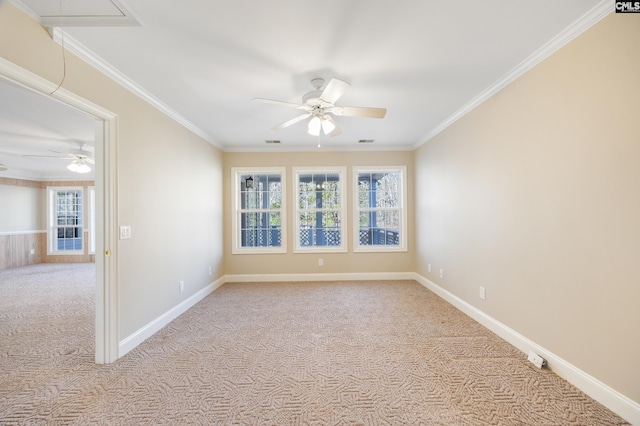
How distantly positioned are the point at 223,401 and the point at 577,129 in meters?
3.07

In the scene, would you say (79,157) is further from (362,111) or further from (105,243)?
(362,111)

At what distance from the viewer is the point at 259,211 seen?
498 cm

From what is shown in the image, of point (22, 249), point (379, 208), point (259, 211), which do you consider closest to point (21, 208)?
point (22, 249)

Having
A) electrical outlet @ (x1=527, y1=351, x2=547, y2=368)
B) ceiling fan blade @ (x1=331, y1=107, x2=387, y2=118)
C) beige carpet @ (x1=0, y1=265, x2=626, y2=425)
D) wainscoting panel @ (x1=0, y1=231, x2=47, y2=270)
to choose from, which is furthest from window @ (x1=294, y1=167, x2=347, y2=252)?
wainscoting panel @ (x1=0, y1=231, x2=47, y2=270)

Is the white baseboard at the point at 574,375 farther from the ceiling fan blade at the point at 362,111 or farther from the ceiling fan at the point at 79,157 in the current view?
the ceiling fan at the point at 79,157

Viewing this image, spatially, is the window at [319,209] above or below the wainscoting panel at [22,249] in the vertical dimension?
above

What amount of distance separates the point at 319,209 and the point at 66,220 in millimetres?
7530

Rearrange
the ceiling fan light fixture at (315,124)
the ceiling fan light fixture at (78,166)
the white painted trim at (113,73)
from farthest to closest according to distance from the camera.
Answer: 1. the ceiling fan light fixture at (78,166)
2. the ceiling fan light fixture at (315,124)
3. the white painted trim at (113,73)

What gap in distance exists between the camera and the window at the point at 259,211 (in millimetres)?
4953

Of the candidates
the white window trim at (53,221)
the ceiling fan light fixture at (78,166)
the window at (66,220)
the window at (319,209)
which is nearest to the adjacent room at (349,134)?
the ceiling fan light fixture at (78,166)

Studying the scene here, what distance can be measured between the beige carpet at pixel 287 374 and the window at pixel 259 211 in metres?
1.75

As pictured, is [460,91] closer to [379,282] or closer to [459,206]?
[459,206]

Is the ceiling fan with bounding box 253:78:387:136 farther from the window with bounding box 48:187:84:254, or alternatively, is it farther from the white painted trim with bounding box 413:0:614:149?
the window with bounding box 48:187:84:254

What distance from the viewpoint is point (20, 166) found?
6.27m
